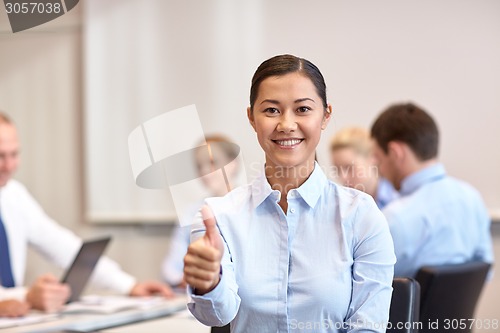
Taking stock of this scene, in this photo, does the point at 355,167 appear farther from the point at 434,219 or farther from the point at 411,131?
the point at 434,219

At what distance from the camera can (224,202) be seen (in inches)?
58.8

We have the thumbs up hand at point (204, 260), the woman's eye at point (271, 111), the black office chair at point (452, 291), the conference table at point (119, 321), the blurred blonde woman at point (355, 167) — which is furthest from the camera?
the conference table at point (119, 321)

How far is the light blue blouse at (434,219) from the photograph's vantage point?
2617 mm

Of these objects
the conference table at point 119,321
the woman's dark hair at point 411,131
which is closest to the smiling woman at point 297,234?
the conference table at point 119,321

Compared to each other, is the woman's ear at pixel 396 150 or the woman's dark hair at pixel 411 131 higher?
the woman's dark hair at pixel 411 131

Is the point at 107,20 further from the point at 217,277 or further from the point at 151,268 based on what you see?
the point at 217,277

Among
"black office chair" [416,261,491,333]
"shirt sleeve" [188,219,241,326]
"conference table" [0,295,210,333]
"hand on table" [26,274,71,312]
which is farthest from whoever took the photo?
"hand on table" [26,274,71,312]

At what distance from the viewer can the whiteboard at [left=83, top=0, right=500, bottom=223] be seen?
1.88m

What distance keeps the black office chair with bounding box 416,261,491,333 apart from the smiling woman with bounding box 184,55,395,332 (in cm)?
68

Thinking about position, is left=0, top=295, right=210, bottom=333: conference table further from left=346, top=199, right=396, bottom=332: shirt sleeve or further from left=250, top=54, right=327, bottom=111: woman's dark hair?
left=250, top=54, right=327, bottom=111: woman's dark hair

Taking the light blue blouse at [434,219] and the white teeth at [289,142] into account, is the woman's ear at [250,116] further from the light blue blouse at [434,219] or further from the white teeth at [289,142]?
the light blue blouse at [434,219]

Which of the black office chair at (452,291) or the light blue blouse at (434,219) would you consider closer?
the black office chair at (452,291)

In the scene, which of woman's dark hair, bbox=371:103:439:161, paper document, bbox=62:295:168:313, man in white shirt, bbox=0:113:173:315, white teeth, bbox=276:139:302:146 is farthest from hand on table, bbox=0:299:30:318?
white teeth, bbox=276:139:302:146

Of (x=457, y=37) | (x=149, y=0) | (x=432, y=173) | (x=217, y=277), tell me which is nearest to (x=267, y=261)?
(x=217, y=277)
